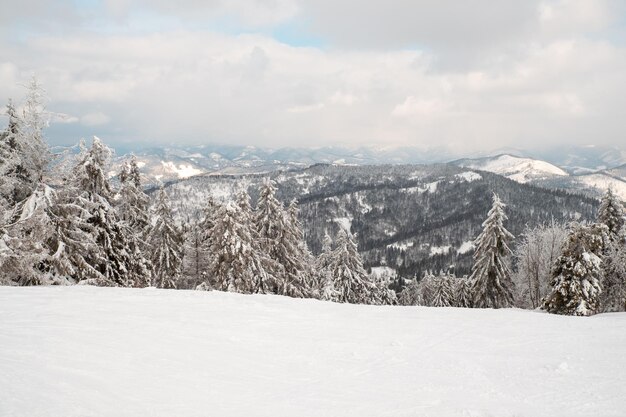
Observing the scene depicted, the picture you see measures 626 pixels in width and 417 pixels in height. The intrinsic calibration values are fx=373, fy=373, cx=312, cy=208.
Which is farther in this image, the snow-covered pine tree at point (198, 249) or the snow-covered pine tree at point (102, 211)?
the snow-covered pine tree at point (198, 249)

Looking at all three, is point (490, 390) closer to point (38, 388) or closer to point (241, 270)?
point (38, 388)

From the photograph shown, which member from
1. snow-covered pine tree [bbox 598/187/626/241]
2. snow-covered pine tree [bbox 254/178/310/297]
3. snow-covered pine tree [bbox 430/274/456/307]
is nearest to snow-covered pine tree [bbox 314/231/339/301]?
snow-covered pine tree [bbox 254/178/310/297]

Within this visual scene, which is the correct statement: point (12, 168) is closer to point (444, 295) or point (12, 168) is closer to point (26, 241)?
point (26, 241)

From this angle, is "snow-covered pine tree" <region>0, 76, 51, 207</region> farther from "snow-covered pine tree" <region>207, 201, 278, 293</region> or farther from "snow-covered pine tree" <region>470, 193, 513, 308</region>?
"snow-covered pine tree" <region>470, 193, 513, 308</region>

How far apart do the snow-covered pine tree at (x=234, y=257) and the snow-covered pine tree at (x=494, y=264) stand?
59.4 feet

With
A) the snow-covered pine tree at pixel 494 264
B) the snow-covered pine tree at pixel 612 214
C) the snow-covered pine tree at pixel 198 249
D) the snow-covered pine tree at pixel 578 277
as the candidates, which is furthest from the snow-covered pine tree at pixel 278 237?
the snow-covered pine tree at pixel 612 214

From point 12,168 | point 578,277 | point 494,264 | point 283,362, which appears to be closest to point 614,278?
point 494,264

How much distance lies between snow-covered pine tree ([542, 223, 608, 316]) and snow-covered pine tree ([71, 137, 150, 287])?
24.2 meters

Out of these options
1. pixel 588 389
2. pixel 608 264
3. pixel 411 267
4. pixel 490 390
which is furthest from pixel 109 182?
pixel 411 267

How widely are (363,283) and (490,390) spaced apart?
30.2 metres

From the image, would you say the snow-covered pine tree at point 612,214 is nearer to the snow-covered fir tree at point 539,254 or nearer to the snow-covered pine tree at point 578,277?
the snow-covered fir tree at point 539,254

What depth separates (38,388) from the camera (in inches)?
210

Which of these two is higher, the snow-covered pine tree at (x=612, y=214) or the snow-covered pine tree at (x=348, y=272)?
the snow-covered pine tree at (x=612, y=214)

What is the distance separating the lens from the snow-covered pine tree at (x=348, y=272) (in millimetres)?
35938
